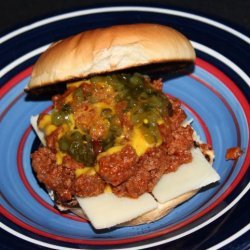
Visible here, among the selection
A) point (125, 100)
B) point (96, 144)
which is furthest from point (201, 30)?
point (96, 144)

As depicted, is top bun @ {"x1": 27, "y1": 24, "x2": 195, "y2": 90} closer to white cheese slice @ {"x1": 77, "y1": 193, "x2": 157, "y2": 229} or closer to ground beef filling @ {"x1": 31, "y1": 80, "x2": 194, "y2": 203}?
ground beef filling @ {"x1": 31, "y1": 80, "x2": 194, "y2": 203}

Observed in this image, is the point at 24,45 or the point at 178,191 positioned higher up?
the point at 24,45

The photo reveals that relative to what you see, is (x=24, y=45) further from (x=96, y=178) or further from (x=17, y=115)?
(x=96, y=178)

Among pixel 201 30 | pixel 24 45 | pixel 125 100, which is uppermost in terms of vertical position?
pixel 24 45

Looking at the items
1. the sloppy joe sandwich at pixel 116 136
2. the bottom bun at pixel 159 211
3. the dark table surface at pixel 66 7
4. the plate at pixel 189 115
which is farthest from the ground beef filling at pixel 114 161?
the dark table surface at pixel 66 7

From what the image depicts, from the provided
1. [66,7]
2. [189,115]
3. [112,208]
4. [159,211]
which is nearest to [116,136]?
[112,208]

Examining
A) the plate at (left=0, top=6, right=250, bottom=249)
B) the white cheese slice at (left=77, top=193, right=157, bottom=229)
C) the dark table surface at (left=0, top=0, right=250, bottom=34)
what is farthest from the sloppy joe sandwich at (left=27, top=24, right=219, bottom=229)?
the dark table surface at (left=0, top=0, right=250, bottom=34)
